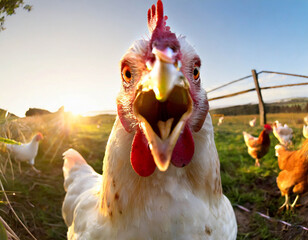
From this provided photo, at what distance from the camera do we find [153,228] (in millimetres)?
875

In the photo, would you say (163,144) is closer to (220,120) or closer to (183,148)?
(183,148)

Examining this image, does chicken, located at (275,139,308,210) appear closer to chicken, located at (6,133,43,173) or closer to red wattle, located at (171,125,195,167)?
red wattle, located at (171,125,195,167)

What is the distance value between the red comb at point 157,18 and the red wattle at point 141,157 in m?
0.43

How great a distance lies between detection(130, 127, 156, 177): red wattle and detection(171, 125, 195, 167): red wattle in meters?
0.08

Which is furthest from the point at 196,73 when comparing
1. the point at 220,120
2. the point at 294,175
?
the point at 220,120

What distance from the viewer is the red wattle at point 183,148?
2.72ft

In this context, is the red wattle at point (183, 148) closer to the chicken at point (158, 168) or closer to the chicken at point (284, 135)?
the chicken at point (158, 168)

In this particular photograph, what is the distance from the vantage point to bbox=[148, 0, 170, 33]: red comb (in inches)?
36.4

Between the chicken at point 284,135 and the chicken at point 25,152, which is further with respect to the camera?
the chicken at point 284,135

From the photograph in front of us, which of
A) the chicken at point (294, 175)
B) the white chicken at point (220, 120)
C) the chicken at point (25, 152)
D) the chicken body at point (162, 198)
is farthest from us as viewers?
the white chicken at point (220, 120)

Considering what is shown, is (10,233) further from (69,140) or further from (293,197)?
(69,140)

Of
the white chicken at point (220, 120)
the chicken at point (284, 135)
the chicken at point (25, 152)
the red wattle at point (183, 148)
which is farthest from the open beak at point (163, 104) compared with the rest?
the white chicken at point (220, 120)

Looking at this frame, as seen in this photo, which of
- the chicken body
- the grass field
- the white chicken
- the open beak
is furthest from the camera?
the white chicken

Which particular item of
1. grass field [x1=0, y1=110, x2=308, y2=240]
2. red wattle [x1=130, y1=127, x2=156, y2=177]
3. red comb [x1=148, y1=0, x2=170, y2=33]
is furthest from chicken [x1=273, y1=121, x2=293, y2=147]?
red wattle [x1=130, y1=127, x2=156, y2=177]
